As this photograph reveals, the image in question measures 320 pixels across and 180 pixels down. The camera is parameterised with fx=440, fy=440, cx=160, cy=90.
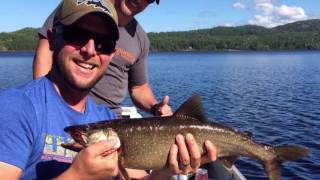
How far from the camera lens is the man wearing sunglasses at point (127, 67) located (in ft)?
19.4

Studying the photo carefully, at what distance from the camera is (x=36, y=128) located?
10.7 ft

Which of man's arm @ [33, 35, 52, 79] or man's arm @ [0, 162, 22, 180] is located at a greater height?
man's arm @ [33, 35, 52, 79]

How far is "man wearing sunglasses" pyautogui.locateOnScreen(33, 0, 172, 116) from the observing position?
5923 millimetres

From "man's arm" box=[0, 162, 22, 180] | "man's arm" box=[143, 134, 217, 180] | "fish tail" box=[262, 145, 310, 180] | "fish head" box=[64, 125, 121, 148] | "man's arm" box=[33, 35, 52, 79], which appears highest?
"man's arm" box=[33, 35, 52, 79]

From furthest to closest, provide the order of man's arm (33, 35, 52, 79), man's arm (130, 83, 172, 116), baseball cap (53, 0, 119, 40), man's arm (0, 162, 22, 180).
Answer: man's arm (130, 83, 172, 116), man's arm (33, 35, 52, 79), baseball cap (53, 0, 119, 40), man's arm (0, 162, 22, 180)

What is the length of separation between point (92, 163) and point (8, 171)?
1.92 feet

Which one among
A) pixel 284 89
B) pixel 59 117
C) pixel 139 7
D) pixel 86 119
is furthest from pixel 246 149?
pixel 284 89

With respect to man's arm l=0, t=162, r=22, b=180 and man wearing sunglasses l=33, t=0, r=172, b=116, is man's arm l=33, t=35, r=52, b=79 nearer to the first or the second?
man wearing sunglasses l=33, t=0, r=172, b=116

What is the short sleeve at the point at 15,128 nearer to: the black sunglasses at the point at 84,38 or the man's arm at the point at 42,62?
the black sunglasses at the point at 84,38

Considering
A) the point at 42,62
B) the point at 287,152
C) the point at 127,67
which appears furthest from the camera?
the point at 127,67

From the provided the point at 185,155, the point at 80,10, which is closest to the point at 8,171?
the point at 80,10

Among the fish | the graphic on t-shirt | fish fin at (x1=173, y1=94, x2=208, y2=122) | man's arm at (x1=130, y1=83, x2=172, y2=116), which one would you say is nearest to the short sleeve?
the graphic on t-shirt

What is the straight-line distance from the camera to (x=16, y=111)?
3137mm

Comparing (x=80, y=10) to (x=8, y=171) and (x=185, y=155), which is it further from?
(x=185, y=155)
